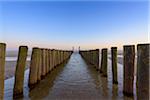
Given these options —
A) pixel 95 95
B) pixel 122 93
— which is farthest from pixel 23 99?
pixel 122 93

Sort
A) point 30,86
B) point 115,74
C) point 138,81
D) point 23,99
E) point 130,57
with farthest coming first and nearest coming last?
point 115,74, point 30,86, point 130,57, point 23,99, point 138,81

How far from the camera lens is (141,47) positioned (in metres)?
4.42

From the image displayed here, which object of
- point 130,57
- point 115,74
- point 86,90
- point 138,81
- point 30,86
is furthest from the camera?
point 115,74

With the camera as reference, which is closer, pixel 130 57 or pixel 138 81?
pixel 138 81

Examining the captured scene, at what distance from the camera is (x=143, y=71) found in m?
4.31

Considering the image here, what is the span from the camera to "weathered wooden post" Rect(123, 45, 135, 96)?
5.84 m

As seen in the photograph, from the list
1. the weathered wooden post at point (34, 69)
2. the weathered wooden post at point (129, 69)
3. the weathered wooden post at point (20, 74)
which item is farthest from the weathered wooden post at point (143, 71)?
the weathered wooden post at point (34, 69)

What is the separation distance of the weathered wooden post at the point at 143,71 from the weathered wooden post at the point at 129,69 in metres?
1.36

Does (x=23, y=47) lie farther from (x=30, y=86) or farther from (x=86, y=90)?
(x=86, y=90)

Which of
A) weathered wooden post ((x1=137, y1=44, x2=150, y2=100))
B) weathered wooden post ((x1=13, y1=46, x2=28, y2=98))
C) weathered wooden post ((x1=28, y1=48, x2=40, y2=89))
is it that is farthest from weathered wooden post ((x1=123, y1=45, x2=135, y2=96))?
weathered wooden post ((x1=28, y1=48, x2=40, y2=89))

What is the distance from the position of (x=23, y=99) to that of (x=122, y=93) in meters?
3.01

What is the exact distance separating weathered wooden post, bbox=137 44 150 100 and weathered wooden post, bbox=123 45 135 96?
53.6 inches

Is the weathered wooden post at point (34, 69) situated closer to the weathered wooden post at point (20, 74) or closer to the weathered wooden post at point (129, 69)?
the weathered wooden post at point (20, 74)

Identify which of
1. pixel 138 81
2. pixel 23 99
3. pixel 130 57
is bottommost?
pixel 23 99
